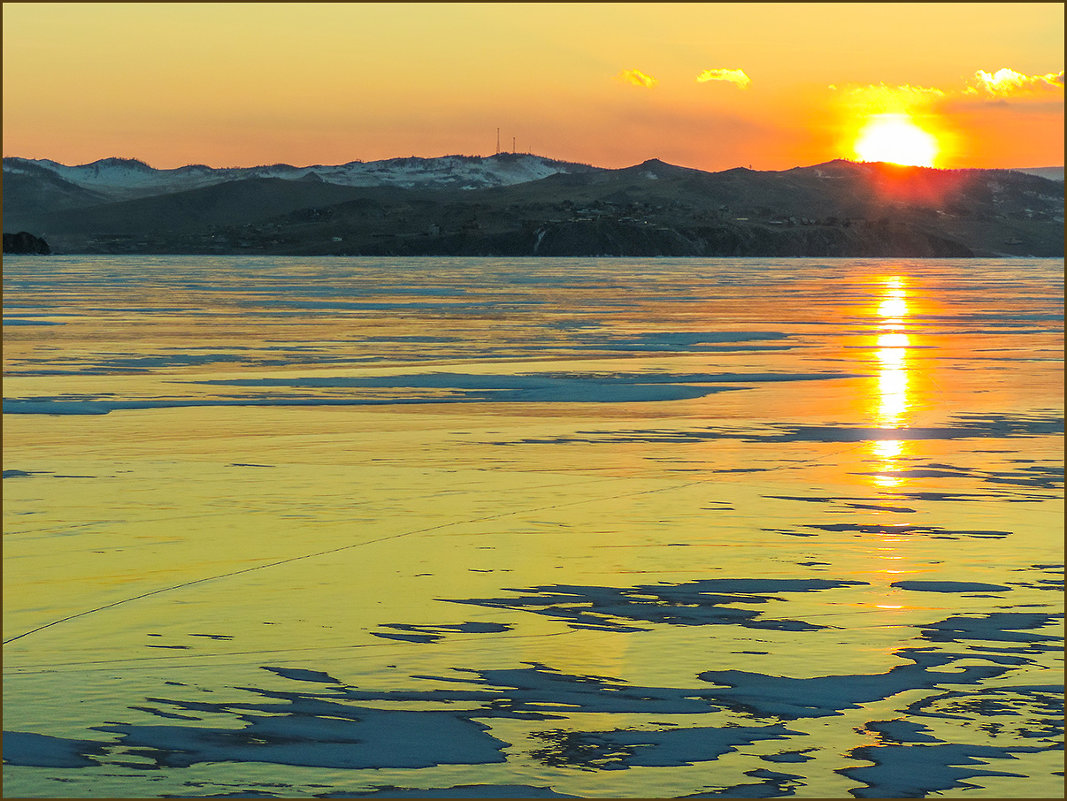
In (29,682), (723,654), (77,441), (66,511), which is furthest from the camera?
(77,441)

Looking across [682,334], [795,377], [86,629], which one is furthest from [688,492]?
[682,334]

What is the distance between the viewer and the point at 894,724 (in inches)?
199

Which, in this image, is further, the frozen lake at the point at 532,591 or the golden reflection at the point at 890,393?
the golden reflection at the point at 890,393

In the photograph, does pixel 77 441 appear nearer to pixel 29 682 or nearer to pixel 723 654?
pixel 29 682

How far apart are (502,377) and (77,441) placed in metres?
7.06

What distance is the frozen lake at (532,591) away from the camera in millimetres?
4770

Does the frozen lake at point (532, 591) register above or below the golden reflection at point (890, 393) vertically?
below

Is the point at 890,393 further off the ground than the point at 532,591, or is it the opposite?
the point at 890,393

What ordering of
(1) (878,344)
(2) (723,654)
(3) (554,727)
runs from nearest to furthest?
1. (3) (554,727)
2. (2) (723,654)
3. (1) (878,344)

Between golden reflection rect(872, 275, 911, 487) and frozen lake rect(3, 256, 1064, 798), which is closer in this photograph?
frozen lake rect(3, 256, 1064, 798)

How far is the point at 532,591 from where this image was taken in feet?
22.6

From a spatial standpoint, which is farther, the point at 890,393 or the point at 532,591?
the point at 890,393

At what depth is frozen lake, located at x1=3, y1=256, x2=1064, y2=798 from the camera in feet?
15.6

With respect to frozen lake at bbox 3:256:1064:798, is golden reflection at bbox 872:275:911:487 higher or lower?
higher
